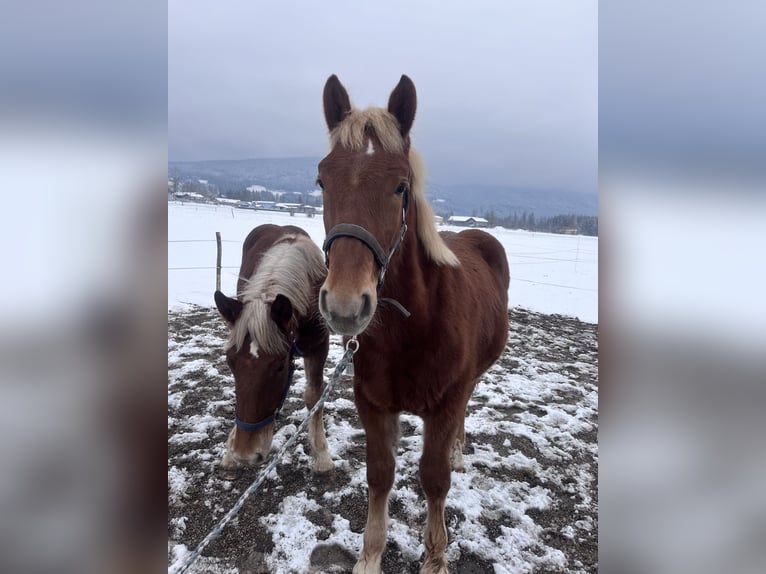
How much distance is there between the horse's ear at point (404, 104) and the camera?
181 cm

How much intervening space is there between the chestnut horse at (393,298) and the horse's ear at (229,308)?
3.58 ft

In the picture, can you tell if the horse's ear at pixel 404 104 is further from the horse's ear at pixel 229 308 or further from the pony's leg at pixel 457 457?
the pony's leg at pixel 457 457

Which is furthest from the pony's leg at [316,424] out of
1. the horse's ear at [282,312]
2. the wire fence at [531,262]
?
the wire fence at [531,262]

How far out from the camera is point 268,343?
8.31 ft

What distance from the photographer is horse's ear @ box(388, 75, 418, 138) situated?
181 cm

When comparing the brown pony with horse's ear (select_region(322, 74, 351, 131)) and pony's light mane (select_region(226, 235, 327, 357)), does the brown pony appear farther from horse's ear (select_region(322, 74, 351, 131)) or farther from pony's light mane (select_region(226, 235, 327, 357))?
horse's ear (select_region(322, 74, 351, 131))

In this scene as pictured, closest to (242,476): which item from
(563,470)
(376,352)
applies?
(376,352)

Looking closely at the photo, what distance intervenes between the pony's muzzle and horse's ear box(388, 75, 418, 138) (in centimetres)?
92

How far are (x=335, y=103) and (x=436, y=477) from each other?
2154 mm

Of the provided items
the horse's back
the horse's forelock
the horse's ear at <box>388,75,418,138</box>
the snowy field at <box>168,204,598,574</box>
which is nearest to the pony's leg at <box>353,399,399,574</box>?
the snowy field at <box>168,204,598,574</box>

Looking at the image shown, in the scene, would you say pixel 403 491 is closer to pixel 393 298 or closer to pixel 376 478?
pixel 376 478
